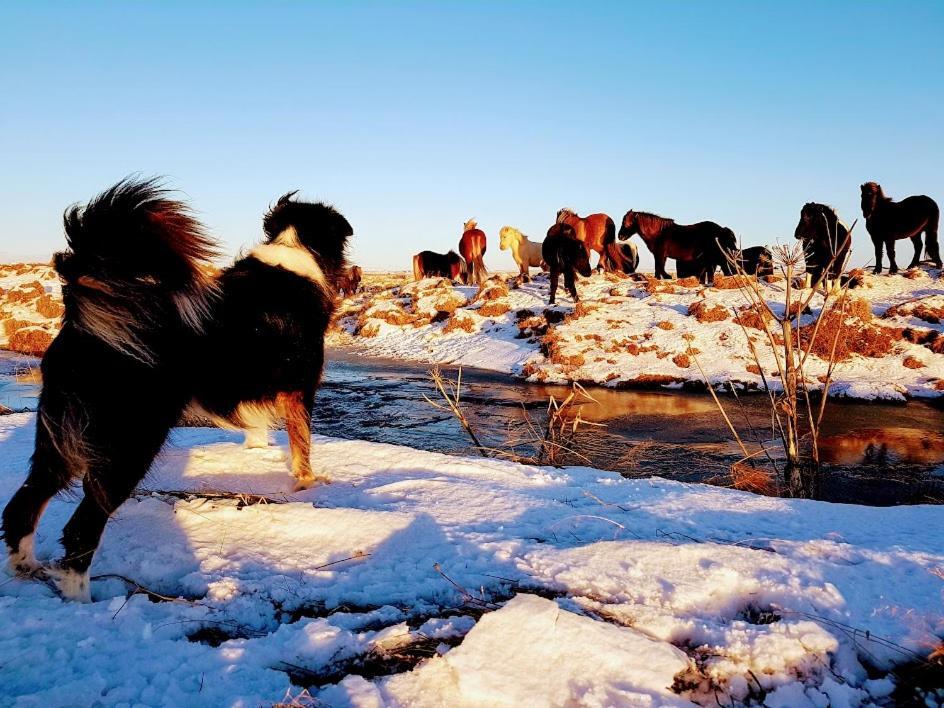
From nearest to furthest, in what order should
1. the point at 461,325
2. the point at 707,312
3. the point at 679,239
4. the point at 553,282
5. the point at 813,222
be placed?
the point at 813,222, the point at 707,312, the point at 553,282, the point at 461,325, the point at 679,239

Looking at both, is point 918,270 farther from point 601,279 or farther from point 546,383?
point 546,383

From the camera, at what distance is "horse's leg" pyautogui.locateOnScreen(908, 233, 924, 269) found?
655 inches

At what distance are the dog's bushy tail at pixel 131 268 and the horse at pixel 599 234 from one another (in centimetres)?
1983

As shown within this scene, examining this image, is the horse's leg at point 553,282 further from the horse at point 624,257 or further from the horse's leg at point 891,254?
the horse's leg at point 891,254

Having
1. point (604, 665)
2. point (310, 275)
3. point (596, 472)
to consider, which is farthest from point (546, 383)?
point (604, 665)

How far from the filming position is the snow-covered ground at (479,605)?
5.16ft

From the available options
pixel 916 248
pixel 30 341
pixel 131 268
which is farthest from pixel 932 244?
pixel 30 341

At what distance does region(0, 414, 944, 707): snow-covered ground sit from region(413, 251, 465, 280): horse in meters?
25.6

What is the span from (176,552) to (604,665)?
198cm

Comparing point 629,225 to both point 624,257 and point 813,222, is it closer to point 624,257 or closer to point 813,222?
point 624,257

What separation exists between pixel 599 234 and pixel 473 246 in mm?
5921

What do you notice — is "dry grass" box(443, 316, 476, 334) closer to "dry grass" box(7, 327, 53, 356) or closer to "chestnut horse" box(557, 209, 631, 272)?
"chestnut horse" box(557, 209, 631, 272)

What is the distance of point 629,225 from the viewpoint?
19875 millimetres

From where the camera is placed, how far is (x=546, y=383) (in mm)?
12461
